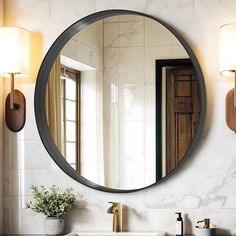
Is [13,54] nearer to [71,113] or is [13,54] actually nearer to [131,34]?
[71,113]

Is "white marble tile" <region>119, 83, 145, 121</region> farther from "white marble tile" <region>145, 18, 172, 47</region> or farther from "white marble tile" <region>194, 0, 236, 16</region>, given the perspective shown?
"white marble tile" <region>194, 0, 236, 16</region>

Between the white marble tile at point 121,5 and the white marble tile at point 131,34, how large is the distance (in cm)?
8

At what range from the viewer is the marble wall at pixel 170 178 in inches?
122

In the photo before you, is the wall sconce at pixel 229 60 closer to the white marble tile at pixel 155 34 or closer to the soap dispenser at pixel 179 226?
the white marble tile at pixel 155 34

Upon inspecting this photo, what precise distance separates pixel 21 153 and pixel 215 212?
1029 millimetres

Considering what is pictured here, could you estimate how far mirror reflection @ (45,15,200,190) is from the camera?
3141 mm

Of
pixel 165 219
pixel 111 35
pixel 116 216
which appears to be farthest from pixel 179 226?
pixel 111 35

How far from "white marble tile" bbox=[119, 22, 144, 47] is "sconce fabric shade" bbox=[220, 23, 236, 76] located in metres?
0.41

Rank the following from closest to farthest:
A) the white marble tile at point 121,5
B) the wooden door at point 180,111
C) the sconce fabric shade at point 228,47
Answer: the sconce fabric shade at point 228,47 → the wooden door at point 180,111 → the white marble tile at point 121,5

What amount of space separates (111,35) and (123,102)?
341 mm

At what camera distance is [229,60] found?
9.91 ft

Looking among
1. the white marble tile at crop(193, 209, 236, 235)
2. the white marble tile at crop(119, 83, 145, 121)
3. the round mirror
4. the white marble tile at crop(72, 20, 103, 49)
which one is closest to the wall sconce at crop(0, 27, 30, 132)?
the round mirror

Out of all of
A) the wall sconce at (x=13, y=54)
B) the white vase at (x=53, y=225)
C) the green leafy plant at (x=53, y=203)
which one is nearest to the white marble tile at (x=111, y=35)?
the wall sconce at (x=13, y=54)

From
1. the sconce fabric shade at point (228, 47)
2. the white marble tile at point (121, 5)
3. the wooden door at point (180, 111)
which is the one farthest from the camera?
the white marble tile at point (121, 5)
